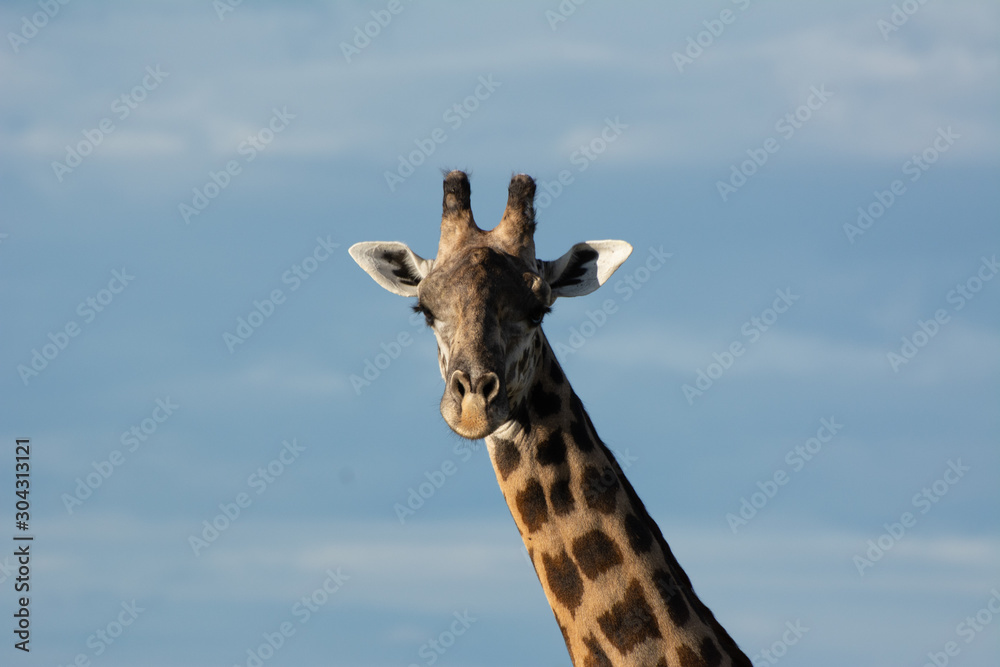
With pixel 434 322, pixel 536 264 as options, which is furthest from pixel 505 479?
pixel 536 264

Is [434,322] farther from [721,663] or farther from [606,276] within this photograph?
[721,663]

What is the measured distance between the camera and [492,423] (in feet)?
37.4

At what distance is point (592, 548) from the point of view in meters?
12.1

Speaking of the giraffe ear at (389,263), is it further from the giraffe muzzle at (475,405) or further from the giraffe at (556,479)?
the giraffe muzzle at (475,405)

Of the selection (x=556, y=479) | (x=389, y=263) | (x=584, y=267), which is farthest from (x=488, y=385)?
(x=389, y=263)

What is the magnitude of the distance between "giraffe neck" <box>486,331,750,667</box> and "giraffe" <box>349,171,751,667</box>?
1cm

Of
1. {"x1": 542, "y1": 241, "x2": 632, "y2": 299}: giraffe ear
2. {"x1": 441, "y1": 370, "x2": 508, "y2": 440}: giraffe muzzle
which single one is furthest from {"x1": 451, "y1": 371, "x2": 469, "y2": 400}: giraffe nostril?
{"x1": 542, "y1": 241, "x2": 632, "y2": 299}: giraffe ear

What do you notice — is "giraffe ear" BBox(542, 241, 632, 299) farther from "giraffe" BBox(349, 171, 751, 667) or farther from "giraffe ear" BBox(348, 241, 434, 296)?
"giraffe ear" BBox(348, 241, 434, 296)

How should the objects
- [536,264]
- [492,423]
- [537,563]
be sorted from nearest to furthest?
[492,423]
[537,563]
[536,264]

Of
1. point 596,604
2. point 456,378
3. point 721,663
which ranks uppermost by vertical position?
point 456,378

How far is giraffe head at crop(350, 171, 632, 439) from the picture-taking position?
1153 centimetres

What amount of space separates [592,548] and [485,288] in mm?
2929

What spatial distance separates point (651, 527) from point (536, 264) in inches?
132

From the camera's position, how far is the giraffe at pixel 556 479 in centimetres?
1177
